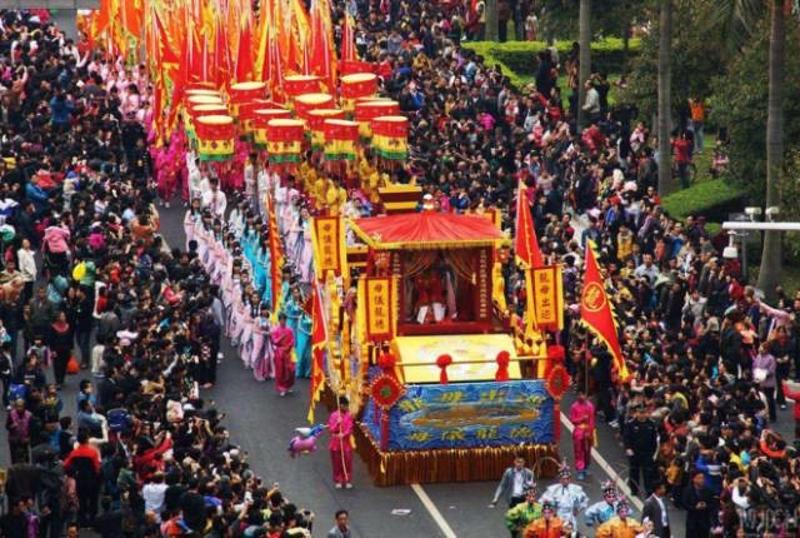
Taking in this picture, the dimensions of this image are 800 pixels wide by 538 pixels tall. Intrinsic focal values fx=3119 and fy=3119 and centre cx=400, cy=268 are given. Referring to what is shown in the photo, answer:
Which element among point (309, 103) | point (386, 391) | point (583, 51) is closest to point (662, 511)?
point (386, 391)

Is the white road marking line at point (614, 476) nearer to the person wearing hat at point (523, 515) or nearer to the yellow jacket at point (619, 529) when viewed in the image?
the person wearing hat at point (523, 515)

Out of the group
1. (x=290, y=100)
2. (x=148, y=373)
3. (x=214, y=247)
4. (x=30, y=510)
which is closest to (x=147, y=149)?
(x=290, y=100)

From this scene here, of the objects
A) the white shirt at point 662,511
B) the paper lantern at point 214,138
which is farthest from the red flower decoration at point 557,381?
the paper lantern at point 214,138

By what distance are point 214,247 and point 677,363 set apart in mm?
10610

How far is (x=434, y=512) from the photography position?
133ft

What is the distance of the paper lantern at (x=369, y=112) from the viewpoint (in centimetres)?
5459

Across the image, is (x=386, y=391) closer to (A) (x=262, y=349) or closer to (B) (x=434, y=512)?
(B) (x=434, y=512)

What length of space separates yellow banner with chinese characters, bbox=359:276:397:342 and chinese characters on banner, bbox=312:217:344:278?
2.96 metres

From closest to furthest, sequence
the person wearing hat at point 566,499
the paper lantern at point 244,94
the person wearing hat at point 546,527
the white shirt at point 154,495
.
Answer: the person wearing hat at point 546,527, the white shirt at point 154,495, the person wearing hat at point 566,499, the paper lantern at point 244,94

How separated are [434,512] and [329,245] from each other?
5.65m

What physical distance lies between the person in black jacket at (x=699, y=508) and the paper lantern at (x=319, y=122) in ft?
55.1

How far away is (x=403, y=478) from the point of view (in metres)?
41.8

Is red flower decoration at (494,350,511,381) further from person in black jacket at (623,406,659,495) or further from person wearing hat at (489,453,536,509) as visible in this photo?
person wearing hat at (489,453,536,509)

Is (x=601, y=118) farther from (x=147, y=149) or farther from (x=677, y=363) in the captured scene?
(x=677, y=363)
